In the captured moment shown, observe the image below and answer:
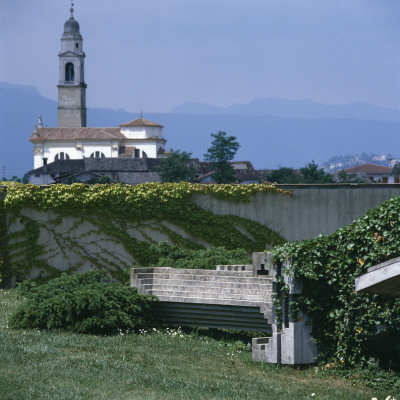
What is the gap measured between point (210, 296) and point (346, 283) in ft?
8.19

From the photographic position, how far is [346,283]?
31.5 ft

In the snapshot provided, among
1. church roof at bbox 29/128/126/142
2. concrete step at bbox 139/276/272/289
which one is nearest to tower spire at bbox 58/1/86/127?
church roof at bbox 29/128/126/142

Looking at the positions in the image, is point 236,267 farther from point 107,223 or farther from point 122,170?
point 122,170

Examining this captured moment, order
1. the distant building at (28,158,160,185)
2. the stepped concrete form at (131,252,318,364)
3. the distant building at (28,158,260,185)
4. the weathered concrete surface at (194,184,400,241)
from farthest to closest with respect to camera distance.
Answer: the distant building at (28,158,260,185) → the distant building at (28,158,160,185) → the weathered concrete surface at (194,184,400,241) → the stepped concrete form at (131,252,318,364)

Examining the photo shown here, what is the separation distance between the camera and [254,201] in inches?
766

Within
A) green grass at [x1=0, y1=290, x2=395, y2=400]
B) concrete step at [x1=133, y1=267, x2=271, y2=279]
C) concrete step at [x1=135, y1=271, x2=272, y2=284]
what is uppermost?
concrete step at [x1=133, y1=267, x2=271, y2=279]

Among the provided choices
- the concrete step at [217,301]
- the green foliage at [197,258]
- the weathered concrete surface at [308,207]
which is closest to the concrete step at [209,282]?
the concrete step at [217,301]

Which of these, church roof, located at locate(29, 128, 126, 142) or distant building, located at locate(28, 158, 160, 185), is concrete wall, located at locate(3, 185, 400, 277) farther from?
church roof, located at locate(29, 128, 126, 142)

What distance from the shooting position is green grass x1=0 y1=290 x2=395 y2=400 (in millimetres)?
7992

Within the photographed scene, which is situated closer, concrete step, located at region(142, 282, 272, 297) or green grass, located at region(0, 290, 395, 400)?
green grass, located at region(0, 290, 395, 400)

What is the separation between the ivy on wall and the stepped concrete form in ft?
21.2

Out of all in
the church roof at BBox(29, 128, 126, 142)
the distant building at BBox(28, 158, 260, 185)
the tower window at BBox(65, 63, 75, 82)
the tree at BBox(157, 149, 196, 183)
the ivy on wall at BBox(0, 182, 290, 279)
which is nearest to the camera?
the ivy on wall at BBox(0, 182, 290, 279)

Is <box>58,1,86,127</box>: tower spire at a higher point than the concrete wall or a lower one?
higher

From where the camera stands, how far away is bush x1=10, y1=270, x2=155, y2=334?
11.3 m
